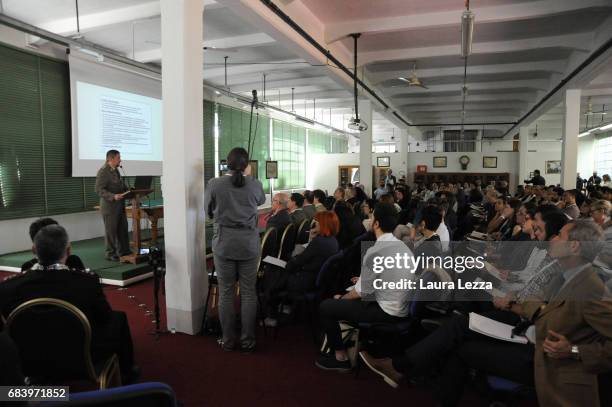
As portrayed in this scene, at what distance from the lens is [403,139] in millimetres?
16078

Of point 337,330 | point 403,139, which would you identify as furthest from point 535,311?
point 403,139

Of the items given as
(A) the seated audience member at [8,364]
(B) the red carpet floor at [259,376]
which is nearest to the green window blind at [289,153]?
(B) the red carpet floor at [259,376]

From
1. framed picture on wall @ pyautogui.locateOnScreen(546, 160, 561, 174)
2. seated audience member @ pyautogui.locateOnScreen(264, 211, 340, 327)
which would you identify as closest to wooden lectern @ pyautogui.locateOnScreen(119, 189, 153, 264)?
seated audience member @ pyautogui.locateOnScreen(264, 211, 340, 327)

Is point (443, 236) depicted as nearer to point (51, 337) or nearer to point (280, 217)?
point (280, 217)

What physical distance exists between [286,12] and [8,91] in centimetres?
431

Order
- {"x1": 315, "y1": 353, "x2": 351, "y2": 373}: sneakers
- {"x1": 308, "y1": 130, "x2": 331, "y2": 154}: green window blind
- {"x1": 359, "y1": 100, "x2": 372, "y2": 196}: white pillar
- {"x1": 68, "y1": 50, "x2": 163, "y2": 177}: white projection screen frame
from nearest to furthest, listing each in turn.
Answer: {"x1": 315, "y1": 353, "x2": 351, "y2": 373}: sneakers < {"x1": 68, "y1": 50, "x2": 163, "y2": 177}: white projection screen frame < {"x1": 359, "y1": 100, "x2": 372, "y2": 196}: white pillar < {"x1": 308, "y1": 130, "x2": 331, "y2": 154}: green window blind

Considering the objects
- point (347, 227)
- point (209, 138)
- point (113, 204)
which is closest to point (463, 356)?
point (347, 227)

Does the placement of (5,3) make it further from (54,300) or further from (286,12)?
(54,300)

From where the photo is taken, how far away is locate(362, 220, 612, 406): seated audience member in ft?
5.44

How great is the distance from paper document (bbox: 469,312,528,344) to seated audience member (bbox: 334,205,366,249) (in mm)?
2132

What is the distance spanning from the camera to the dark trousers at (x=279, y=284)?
10.8ft

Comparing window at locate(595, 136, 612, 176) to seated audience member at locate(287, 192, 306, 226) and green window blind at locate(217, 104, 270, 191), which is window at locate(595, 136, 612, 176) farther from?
seated audience member at locate(287, 192, 306, 226)

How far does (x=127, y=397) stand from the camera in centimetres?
102

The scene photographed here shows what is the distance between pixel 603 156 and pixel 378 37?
17.1 m
